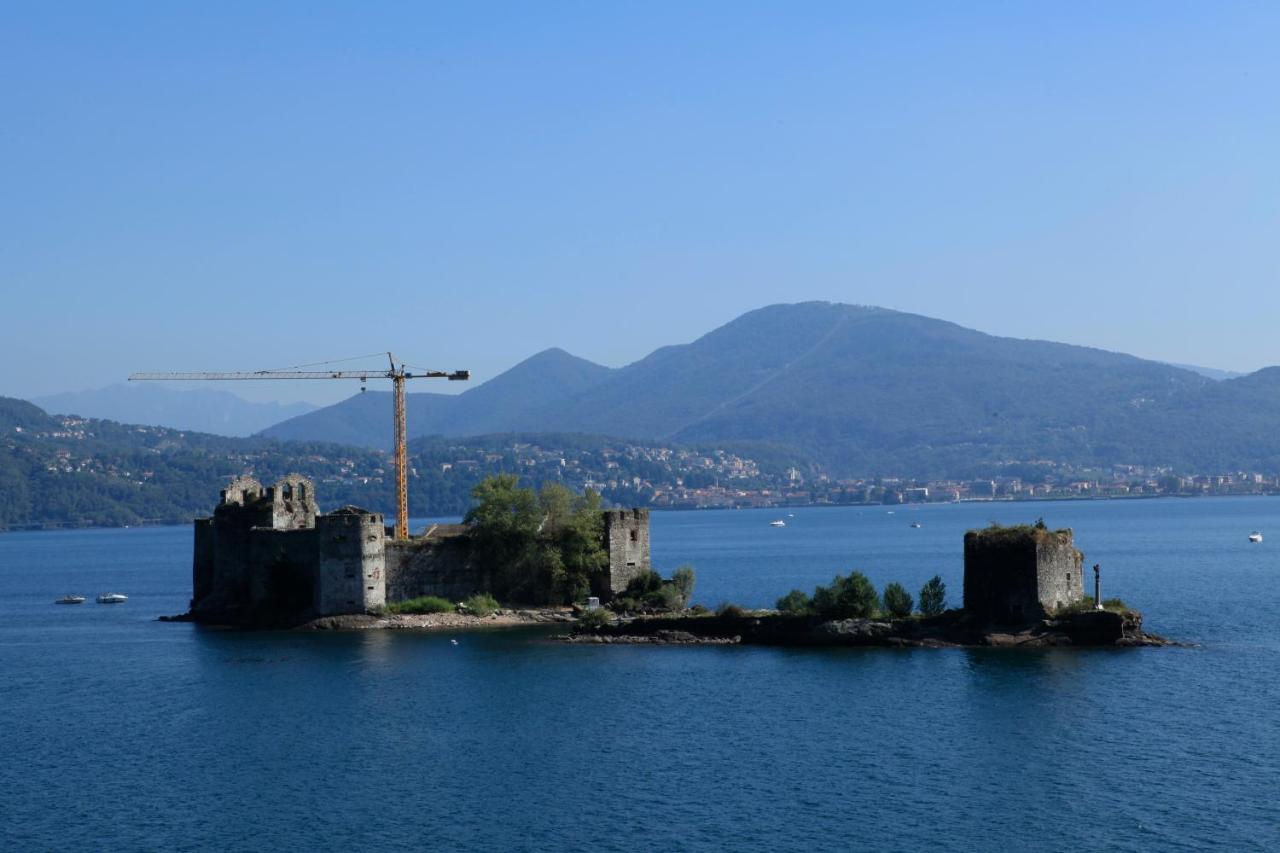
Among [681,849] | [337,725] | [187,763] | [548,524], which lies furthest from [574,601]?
[681,849]

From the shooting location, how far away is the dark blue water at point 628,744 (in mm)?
34844

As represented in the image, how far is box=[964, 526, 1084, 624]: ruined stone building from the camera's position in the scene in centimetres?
5731

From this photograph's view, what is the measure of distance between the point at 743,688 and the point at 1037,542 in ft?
40.0

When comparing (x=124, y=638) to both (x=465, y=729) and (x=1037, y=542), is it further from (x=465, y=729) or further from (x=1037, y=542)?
(x=1037, y=542)

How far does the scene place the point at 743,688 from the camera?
2032 inches

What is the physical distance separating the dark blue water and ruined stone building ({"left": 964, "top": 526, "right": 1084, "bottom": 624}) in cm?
222

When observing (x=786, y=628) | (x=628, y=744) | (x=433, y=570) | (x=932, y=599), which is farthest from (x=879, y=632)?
(x=433, y=570)

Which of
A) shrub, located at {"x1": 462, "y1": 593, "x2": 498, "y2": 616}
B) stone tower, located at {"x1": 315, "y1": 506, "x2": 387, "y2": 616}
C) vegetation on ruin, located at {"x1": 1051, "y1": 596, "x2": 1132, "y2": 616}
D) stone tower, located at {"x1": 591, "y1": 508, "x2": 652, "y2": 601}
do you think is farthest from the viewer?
stone tower, located at {"x1": 591, "y1": 508, "x2": 652, "y2": 601}

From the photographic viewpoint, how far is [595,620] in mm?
65812

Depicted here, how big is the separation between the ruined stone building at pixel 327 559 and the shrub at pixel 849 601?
12482mm

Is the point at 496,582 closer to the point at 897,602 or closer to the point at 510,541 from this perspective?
the point at 510,541

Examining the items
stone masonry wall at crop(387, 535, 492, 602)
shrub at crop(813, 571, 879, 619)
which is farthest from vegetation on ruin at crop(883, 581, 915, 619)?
stone masonry wall at crop(387, 535, 492, 602)

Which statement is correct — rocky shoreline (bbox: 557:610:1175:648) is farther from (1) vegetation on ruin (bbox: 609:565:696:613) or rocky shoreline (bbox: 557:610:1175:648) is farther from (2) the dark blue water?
(1) vegetation on ruin (bbox: 609:565:696:613)

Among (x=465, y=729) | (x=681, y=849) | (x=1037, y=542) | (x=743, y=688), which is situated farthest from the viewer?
(x=1037, y=542)
